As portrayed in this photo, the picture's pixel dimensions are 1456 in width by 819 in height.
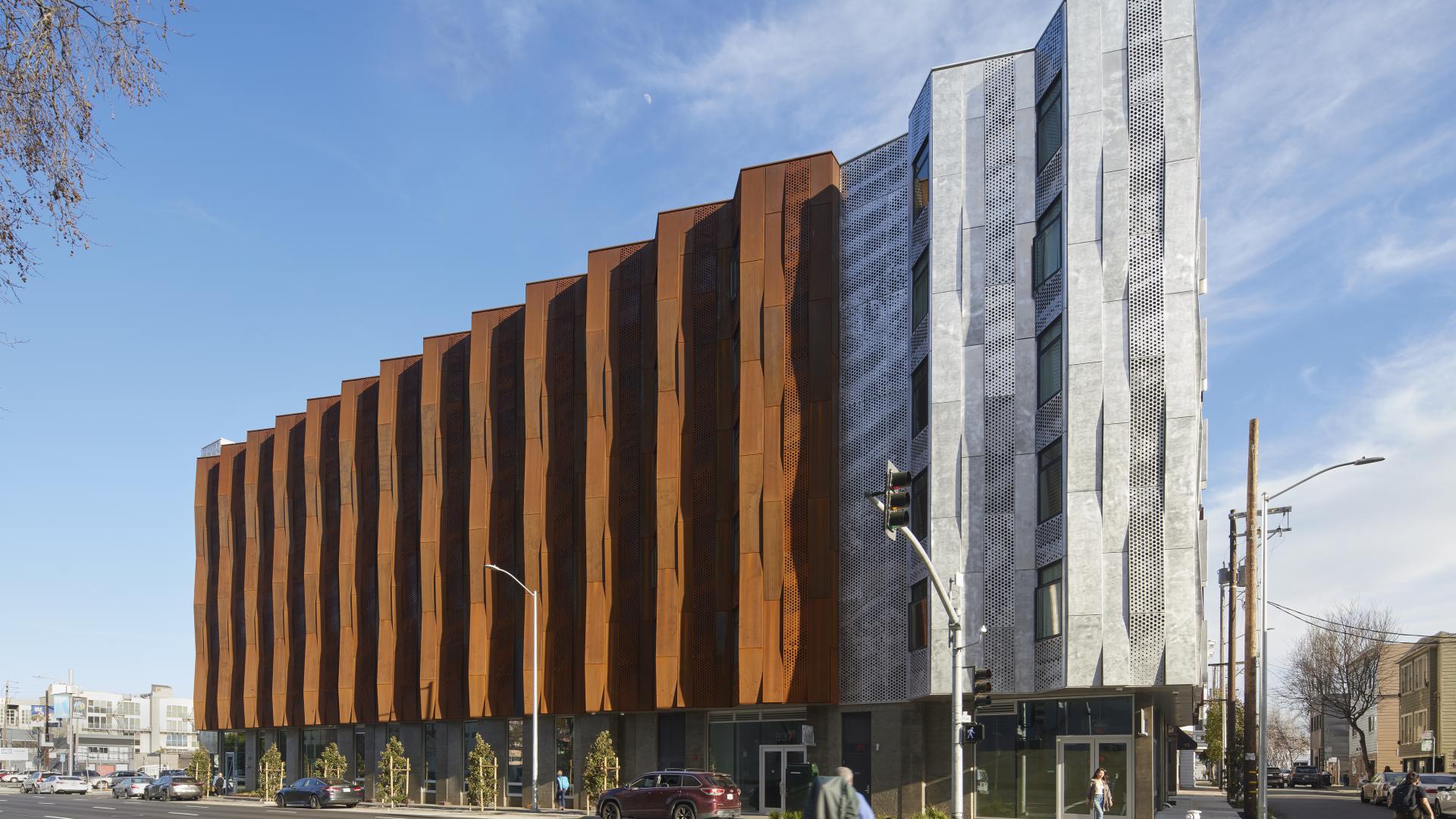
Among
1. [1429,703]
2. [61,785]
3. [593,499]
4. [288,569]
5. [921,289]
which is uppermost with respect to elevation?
[921,289]

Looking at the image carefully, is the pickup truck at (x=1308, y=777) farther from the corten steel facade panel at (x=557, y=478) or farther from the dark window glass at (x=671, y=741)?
the corten steel facade panel at (x=557, y=478)

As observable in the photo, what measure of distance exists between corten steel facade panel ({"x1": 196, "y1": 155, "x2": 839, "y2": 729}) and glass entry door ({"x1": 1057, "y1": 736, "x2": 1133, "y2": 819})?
8797mm

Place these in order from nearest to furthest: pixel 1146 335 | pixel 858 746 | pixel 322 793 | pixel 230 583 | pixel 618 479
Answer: pixel 1146 335 → pixel 858 746 → pixel 618 479 → pixel 322 793 → pixel 230 583

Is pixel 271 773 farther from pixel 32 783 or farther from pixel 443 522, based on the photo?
pixel 32 783

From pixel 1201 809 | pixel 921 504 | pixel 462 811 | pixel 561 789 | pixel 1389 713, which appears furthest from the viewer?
pixel 1389 713

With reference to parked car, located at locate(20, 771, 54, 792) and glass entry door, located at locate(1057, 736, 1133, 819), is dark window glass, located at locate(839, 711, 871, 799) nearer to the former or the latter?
glass entry door, located at locate(1057, 736, 1133, 819)

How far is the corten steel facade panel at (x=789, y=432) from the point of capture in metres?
42.8

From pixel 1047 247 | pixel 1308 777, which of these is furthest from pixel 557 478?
pixel 1308 777

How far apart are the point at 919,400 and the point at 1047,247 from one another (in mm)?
6889

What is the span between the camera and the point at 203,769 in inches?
2800

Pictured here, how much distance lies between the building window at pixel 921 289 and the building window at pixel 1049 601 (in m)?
9.33

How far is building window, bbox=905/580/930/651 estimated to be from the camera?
126 feet

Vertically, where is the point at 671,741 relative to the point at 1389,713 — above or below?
above

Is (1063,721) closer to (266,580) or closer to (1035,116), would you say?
(1035,116)
